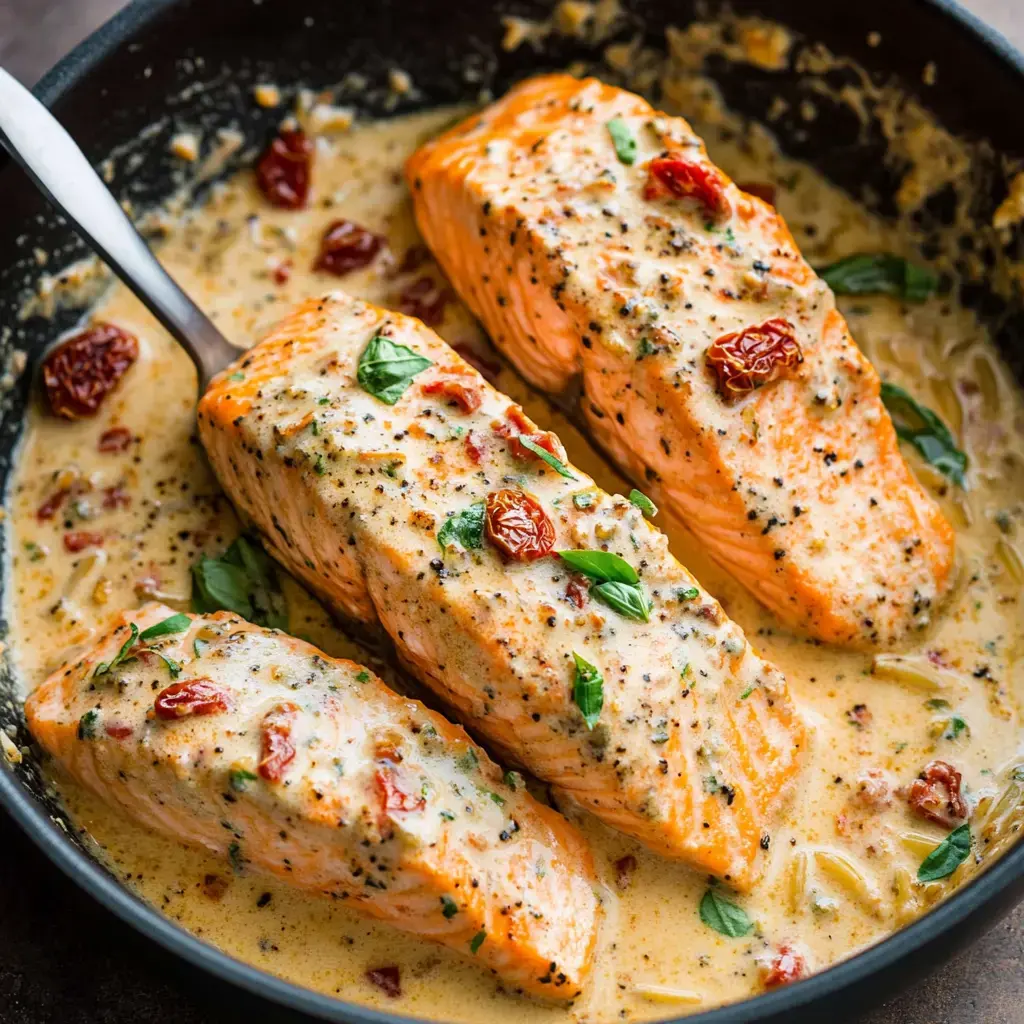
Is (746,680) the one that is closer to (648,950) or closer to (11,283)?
(648,950)

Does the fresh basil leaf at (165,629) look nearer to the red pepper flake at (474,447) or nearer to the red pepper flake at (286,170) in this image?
the red pepper flake at (474,447)

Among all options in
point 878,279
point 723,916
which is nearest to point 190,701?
point 723,916

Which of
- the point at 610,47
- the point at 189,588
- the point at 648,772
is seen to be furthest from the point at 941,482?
the point at 189,588

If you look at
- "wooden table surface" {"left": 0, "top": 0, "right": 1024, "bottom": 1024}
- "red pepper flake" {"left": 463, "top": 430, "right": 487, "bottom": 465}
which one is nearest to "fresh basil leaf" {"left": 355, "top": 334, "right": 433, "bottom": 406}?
"red pepper flake" {"left": 463, "top": 430, "right": 487, "bottom": 465}

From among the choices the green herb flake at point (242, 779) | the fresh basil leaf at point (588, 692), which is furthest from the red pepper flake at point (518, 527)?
the green herb flake at point (242, 779)

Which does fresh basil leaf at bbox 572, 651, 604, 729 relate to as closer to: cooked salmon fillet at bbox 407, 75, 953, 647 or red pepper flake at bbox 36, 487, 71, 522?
cooked salmon fillet at bbox 407, 75, 953, 647

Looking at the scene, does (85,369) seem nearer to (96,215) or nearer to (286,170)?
(96,215)
